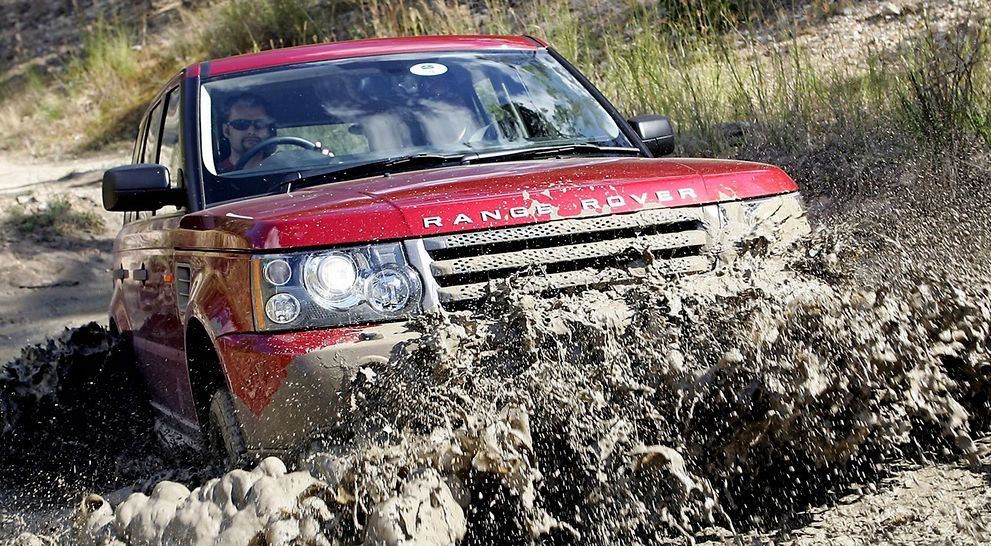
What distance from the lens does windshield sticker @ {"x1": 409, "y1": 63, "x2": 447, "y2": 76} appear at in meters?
4.72

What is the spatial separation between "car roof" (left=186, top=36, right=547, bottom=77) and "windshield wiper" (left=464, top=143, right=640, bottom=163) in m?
0.83

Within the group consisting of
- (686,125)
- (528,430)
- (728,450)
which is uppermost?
(528,430)

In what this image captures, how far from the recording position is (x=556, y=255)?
331cm

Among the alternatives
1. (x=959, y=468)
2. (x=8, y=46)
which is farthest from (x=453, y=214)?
(x=8, y=46)

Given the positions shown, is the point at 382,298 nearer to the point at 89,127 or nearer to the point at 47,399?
the point at 47,399

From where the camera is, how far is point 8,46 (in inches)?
1040

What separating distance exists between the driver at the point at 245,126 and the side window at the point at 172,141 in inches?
8.3

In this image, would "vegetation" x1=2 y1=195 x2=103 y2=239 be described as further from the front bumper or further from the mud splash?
the mud splash

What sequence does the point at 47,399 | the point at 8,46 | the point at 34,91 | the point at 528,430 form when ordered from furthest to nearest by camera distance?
the point at 8,46
the point at 34,91
the point at 47,399
the point at 528,430

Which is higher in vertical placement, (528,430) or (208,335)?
(208,335)

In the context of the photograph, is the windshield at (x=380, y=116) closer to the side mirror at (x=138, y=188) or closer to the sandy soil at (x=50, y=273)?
the side mirror at (x=138, y=188)

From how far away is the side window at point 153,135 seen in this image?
530cm

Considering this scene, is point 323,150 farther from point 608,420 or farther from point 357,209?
point 608,420

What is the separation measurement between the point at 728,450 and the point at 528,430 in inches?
22.7
